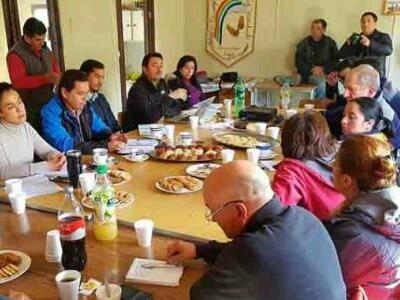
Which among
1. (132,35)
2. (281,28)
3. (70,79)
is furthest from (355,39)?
(70,79)

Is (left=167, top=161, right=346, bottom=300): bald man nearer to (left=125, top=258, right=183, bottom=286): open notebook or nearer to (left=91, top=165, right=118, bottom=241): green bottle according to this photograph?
(left=125, top=258, right=183, bottom=286): open notebook

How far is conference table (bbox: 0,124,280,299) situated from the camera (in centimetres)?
122

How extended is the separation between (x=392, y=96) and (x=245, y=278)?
246 cm

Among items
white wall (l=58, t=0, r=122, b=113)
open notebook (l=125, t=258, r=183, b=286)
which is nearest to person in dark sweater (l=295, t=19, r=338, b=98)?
white wall (l=58, t=0, r=122, b=113)

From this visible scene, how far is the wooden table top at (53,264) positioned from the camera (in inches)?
46.8

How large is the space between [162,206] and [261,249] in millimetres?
828

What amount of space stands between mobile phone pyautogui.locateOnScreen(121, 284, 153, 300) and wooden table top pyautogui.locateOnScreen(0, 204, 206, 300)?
24 mm

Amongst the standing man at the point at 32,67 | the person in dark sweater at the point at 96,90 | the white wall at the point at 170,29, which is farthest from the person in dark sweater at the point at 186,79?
the white wall at the point at 170,29

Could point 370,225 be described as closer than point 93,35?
Yes

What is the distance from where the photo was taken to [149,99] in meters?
3.44

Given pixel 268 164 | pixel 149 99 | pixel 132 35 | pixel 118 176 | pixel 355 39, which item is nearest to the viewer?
pixel 118 176

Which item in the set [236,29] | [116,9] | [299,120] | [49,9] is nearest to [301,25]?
[236,29]

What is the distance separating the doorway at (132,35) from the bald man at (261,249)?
4.72 meters

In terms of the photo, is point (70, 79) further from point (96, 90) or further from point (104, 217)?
point (104, 217)
